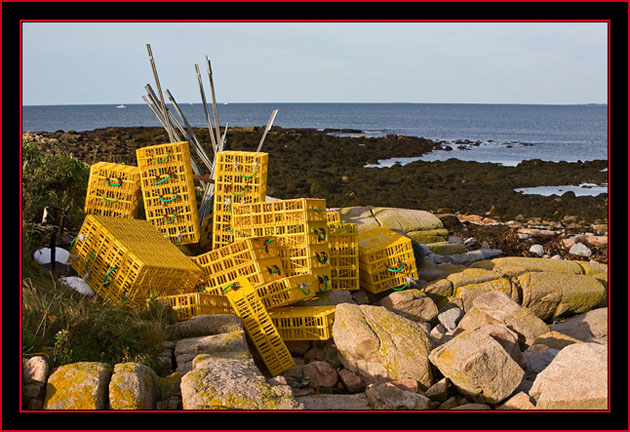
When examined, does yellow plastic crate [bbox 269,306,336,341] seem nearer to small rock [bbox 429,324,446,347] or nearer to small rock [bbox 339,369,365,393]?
small rock [bbox 339,369,365,393]

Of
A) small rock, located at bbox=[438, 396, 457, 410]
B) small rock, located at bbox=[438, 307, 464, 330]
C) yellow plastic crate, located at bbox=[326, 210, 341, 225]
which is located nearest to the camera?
small rock, located at bbox=[438, 396, 457, 410]

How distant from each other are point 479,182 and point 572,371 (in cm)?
1645

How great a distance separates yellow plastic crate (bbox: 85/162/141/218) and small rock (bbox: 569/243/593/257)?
7610 mm

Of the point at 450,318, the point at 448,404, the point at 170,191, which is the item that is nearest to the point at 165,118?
the point at 170,191

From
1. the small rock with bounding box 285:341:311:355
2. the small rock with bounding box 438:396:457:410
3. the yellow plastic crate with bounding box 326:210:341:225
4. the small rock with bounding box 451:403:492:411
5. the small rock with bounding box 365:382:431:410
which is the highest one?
the yellow plastic crate with bounding box 326:210:341:225

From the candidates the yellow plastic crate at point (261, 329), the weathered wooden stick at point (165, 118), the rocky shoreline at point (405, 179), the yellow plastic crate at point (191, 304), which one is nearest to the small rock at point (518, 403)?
the yellow plastic crate at point (261, 329)

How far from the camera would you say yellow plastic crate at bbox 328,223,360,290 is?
7305 millimetres

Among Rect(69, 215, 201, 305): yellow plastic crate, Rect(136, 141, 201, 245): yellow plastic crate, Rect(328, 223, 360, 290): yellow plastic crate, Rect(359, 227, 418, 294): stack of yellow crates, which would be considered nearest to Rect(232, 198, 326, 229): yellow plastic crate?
Rect(328, 223, 360, 290): yellow plastic crate

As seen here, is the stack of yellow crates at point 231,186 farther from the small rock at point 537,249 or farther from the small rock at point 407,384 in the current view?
the small rock at point 537,249

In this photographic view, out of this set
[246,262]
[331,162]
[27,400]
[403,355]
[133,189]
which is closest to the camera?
[27,400]

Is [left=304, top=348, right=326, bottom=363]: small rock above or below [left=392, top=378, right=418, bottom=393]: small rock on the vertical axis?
above
